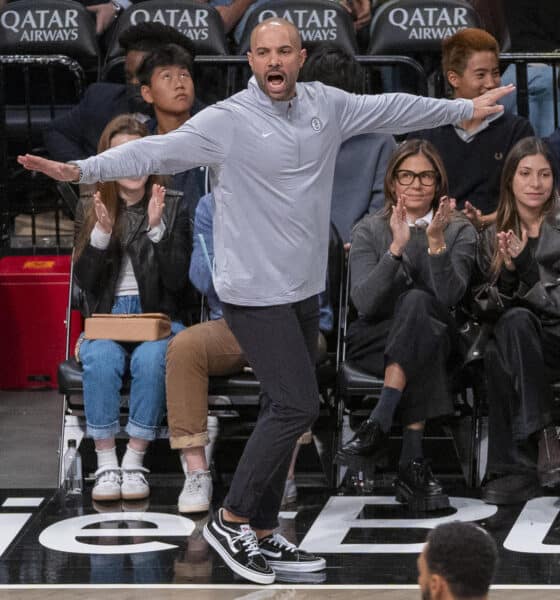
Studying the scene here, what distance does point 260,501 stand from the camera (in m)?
5.28

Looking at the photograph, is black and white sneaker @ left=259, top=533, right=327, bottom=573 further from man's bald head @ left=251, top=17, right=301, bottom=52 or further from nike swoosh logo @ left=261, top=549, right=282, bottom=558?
man's bald head @ left=251, top=17, right=301, bottom=52

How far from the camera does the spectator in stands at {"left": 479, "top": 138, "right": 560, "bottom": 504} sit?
Result: 19.6 feet

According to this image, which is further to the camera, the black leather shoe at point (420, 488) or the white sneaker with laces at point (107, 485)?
the white sneaker with laces at point (107, 485)

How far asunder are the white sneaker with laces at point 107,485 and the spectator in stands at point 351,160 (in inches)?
61.2

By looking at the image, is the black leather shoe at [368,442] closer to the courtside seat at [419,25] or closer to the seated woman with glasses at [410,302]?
the seated woman with glasses at [410,302]

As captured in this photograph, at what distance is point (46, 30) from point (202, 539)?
4.61m

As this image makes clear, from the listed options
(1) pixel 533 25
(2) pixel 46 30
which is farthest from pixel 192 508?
(1) pixel 533 25

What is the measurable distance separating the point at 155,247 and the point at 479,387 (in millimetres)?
1521

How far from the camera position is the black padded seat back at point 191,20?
889 centimetres

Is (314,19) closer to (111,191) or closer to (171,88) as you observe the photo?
(171,88)

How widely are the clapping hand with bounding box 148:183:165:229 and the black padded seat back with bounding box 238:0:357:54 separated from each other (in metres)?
2.76

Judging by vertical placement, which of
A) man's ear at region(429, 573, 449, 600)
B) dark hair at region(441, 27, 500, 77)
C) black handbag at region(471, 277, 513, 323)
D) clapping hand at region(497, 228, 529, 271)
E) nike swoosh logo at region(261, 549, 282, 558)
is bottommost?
nike swoosh logo at region(261, 549, 282, 558)

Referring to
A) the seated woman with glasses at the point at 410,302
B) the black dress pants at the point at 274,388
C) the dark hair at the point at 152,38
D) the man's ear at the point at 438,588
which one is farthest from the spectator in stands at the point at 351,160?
the man's ear at the point at 438,588

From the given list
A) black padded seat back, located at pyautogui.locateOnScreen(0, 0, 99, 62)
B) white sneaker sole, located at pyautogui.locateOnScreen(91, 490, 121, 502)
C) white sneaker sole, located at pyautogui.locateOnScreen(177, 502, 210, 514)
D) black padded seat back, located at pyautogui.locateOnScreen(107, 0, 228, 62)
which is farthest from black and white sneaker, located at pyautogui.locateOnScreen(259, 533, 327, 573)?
black padded seat back, located at pyautogui.locateOnScreen(0, 0, 99, 62)
